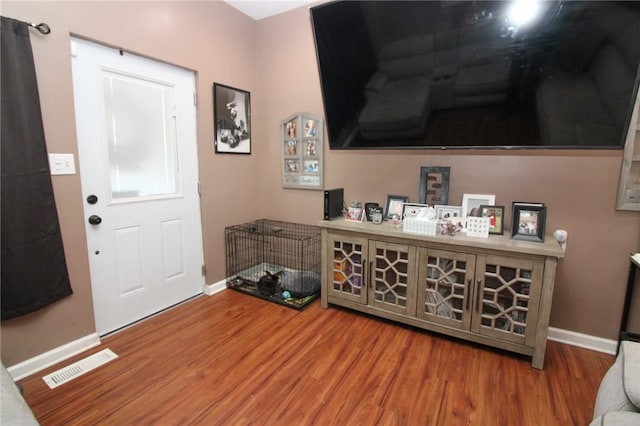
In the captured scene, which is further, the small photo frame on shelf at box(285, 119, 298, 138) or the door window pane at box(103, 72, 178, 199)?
the small photo frame on shelf at box(285, 119, 298, 138)

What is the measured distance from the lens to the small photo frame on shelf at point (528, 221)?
1998 millimetres

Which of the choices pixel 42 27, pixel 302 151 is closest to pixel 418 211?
pixel 302 151

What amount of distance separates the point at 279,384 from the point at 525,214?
6.13ft

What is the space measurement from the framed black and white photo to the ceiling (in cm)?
75

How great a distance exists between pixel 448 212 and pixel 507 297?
0.69 metres

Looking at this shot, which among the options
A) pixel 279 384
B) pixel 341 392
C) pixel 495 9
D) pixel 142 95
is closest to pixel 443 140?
pixel 495 9

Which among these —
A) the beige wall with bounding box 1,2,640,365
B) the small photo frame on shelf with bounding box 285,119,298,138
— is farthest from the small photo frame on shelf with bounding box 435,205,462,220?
the small photo frame on shelf with bounding box 285,119,298,138

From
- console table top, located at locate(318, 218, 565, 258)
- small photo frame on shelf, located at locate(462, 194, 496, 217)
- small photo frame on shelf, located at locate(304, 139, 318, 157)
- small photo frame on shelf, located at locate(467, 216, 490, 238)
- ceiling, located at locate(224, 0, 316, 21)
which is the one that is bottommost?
console table top, located at locate(318, 218, 565, 258)

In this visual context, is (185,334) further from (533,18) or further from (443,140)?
(533,18)

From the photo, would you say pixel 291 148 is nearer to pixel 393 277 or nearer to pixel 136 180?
pixel 136 180

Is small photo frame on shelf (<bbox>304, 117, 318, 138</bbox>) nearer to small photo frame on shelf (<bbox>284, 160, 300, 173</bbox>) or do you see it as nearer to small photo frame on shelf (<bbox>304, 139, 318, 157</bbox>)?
small photo frame on shelf (<bbox>304, 139, 318, 157</bbox>)

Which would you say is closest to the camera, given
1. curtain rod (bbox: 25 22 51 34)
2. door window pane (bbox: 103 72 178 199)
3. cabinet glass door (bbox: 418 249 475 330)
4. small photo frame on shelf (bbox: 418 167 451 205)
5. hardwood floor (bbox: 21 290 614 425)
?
hardwood floor (bbox: 21 290 614 425)

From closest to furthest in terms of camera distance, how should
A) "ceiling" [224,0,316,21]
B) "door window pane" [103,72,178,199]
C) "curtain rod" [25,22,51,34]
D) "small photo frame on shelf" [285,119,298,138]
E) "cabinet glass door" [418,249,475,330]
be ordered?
1. "curtain rod" [25,22,51,34]
2. "cabinet glass door" [418,249,475,330]
3. "door window pane" [103,72,178,199]
4. "ceiling" [224,0,316,21]
5. "small photo frame on shelf" [285,119,298,138]

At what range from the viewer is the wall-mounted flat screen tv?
165 cm
